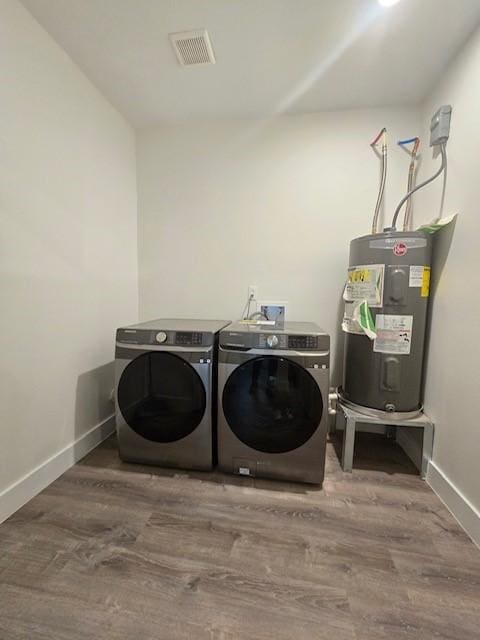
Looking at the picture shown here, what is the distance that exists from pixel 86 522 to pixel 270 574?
78cm

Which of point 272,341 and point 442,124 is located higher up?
point 442,124

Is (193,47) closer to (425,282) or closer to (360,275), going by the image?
(360,275)

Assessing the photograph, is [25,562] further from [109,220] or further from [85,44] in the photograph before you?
[85,44]

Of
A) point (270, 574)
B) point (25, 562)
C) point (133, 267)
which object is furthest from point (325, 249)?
point (25, 562)

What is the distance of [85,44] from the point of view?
4.73 feet

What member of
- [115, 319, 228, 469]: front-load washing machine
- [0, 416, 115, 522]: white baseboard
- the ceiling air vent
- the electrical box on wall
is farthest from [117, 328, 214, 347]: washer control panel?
the electrical box on wall

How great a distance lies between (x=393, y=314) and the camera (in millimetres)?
1562

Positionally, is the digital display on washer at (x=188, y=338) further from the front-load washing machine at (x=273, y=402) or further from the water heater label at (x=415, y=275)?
the water heater label at (x=415, y=275)

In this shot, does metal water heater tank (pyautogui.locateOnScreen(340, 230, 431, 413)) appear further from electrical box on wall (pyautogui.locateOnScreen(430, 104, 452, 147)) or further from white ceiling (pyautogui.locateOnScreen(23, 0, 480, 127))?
white ceiling (pyautogui.locateOnScreen(23, 0, 480, 127))

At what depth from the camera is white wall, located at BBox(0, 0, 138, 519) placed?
1.22m

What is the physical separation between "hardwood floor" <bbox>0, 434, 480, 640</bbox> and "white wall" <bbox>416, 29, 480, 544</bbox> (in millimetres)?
255

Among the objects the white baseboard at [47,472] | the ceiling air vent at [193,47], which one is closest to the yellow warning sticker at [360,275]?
the ceiling air vent at [193,47]

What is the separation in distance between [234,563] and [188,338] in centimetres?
94

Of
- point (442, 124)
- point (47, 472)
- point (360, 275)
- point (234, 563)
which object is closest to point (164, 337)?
point (47, 472)
